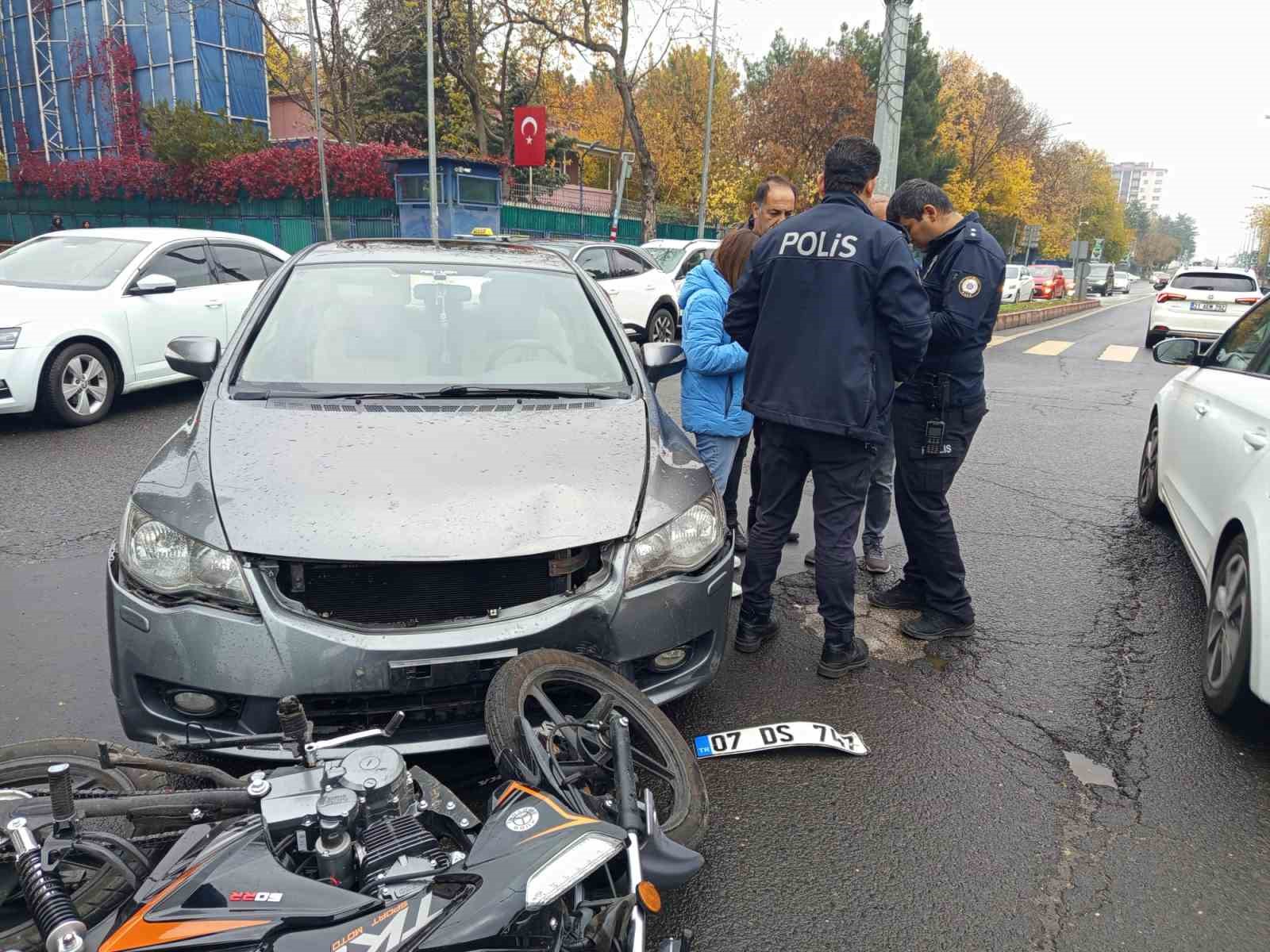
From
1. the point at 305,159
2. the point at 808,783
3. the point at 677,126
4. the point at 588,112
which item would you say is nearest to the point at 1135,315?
the point at 677,126

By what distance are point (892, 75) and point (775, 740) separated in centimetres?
841

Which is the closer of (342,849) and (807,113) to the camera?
(342,849)

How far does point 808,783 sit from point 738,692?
61 cm

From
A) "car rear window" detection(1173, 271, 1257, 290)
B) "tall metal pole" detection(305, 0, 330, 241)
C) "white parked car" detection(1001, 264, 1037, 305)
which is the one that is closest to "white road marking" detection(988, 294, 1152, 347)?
"white parked car" detection(1001, 264, 1037, 305)

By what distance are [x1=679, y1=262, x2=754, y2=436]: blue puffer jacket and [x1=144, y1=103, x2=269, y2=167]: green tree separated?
27.6 m

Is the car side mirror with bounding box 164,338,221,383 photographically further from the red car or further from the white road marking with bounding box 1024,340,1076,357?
the red car

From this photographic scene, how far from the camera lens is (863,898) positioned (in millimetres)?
2475

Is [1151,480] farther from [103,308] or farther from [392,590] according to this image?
[103,308]

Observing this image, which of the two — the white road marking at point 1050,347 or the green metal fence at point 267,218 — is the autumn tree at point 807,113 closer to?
the green metal fence at point 267,218

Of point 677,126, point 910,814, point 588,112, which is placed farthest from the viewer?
point 588,112

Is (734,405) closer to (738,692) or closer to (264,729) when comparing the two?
(738,692)

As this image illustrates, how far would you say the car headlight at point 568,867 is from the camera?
5.60 ft

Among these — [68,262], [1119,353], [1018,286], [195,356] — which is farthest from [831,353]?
[1018,286]

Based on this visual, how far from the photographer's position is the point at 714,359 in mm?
4230
